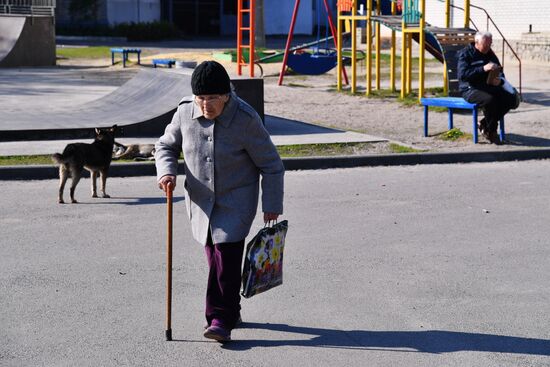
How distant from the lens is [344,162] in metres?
12.5

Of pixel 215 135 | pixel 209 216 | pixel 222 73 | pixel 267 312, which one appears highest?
pixel 222 73

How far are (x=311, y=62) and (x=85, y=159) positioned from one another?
13.9 m

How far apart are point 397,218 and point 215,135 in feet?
13.2

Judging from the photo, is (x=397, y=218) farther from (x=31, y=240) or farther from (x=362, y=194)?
(x=31, y=240)

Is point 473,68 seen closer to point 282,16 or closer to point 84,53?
point 84,53

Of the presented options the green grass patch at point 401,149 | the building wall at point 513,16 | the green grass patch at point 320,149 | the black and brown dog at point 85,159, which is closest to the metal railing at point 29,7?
the building wall at point 513,16

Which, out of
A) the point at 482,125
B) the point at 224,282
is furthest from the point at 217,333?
the point at 482,125

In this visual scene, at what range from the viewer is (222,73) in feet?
18.0

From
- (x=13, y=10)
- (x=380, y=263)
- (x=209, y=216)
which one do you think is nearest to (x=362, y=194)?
(x=380, y=263)

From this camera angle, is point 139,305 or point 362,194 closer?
point 139,305

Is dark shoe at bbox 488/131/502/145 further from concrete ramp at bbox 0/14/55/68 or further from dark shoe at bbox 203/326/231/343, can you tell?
concrete ramp at bbox 0/14/55/68

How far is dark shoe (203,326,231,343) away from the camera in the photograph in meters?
5.71

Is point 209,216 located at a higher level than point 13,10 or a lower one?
lower

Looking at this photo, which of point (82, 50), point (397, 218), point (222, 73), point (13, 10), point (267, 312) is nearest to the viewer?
point (222, 73)
